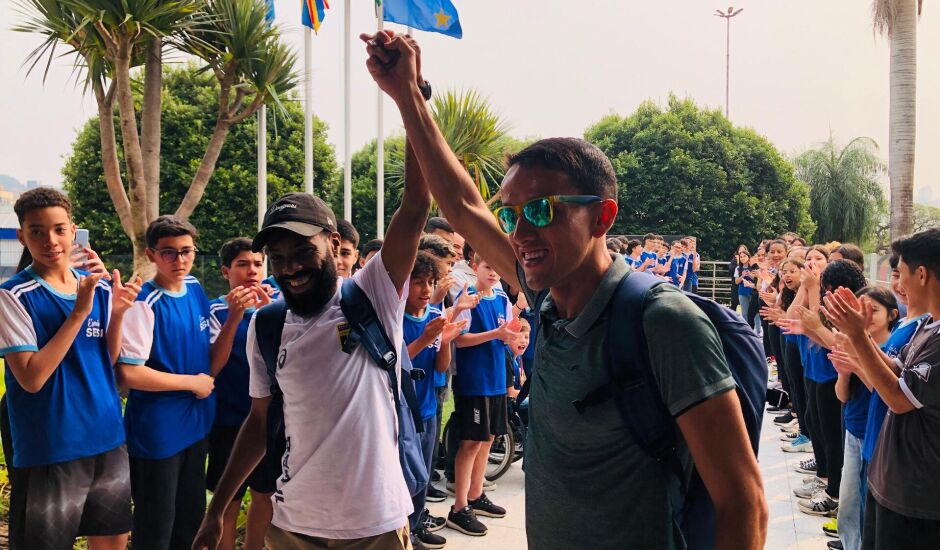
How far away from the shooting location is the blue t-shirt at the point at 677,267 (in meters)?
17.4

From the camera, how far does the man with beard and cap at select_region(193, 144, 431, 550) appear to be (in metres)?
2.35

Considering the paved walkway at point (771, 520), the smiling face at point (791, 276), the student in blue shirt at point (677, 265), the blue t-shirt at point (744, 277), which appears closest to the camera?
the paved walkway at point (771, 520)

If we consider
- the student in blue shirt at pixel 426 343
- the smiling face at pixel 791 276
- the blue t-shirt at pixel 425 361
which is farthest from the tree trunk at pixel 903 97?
the blue t-shirt at pixel 425 361

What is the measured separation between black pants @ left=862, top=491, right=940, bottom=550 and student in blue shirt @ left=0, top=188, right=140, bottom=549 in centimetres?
346

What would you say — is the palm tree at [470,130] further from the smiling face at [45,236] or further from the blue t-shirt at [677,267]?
the smiling face at [45,236]

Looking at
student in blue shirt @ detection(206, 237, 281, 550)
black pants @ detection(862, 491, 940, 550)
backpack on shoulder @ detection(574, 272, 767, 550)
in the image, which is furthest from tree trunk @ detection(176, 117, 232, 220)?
backpack on shoulder @ detection(574, 272, 767, 550)

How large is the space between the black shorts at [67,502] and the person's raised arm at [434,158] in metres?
2.30

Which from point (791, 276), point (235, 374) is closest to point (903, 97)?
point (791, 276)

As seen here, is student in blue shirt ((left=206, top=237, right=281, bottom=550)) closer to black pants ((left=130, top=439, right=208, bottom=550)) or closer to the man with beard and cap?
black pants ((left=130, top=439, right=208, bottom=550))

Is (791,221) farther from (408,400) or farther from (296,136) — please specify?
(408,400)

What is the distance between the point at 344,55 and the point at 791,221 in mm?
22840

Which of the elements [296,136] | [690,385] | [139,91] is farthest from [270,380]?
[296,136]

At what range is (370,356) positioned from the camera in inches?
96.3

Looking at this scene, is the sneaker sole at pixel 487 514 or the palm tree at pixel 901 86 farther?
the palm tree at pixel 901 86
